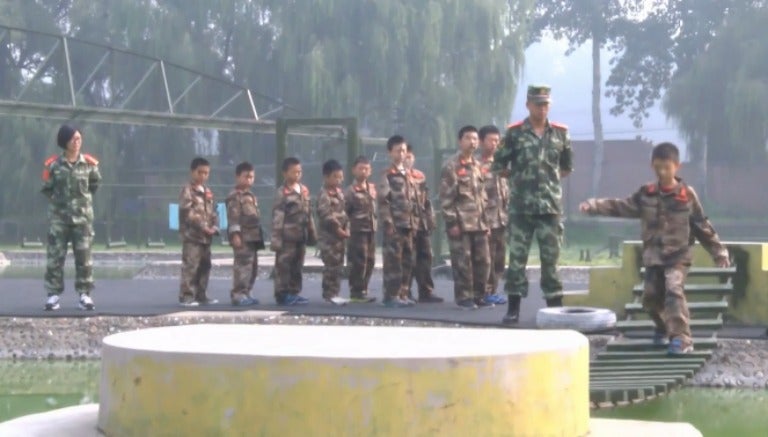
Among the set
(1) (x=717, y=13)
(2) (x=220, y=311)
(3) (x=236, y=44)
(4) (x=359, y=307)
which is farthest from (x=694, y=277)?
(1) (x=717, y=13)

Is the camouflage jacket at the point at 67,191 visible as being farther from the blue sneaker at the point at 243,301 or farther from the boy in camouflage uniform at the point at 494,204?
the boy in camouflage uniform at the point at 494,204

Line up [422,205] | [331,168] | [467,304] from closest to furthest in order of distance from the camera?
[467,304] < [422,205] < [331,168]

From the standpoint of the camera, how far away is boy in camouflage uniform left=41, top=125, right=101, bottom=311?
11.5 metres

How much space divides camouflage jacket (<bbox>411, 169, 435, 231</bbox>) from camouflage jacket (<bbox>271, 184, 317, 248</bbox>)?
42.2 inches

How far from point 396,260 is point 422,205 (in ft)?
1.95

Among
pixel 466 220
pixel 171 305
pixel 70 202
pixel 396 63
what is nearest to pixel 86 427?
pixel 70 202

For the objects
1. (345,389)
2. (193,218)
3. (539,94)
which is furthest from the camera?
(193,218)

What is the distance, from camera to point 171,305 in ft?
41.2

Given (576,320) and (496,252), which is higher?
(496,252)

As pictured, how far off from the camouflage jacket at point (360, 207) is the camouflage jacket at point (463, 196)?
1120mm

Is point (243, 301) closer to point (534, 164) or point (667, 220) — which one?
point (534, 164)

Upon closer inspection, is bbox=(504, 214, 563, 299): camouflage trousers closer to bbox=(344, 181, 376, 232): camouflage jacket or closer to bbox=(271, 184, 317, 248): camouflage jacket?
bbox=(344, 181, 376, 232): camouflage jacket

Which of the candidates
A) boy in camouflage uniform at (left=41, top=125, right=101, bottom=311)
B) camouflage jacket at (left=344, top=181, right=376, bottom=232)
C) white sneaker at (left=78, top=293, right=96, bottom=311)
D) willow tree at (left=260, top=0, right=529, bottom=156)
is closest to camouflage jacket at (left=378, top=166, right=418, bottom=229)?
Answer: camouflage jacket at (left=344, top=181, right=376, bottom=232)

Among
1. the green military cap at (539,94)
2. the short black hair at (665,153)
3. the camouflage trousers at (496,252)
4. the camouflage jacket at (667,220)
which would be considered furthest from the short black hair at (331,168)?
the short black hair at (665,153)
